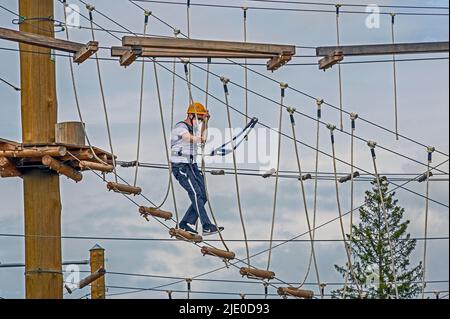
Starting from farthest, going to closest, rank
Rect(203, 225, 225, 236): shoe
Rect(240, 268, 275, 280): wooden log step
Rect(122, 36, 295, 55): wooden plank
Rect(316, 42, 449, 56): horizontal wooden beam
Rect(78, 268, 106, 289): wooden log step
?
Rect(78, 268, 106, 289): wooden log step, Rect(203, 225, 225, 236): shoe, Rect(240, 268, 275, 280): wooden log step, Rect(122, 36, 295, 55): wooden plank, Rect(316, 42, 449, 56): horizontal wooden beam

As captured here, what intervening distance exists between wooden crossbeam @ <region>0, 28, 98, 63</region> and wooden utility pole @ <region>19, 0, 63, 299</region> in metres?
0.30

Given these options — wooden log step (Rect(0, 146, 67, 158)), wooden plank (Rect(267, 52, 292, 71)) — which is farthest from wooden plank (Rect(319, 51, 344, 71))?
wooden log step (Rect(0, 146, 67, 158))

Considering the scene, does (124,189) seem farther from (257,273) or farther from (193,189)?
(257,273)

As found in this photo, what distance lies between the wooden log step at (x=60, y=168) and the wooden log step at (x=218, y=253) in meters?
1.46

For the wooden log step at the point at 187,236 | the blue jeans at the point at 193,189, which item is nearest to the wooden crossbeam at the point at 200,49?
the blue jeans at the point at 193,189

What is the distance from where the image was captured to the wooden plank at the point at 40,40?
40.8 feet

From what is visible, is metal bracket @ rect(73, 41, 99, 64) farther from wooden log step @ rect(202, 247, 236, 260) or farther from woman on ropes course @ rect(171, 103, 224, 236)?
wooden log step @ rect(202, 247, 236, 260)

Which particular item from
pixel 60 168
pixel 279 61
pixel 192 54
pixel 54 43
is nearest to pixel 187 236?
pixel 60 168

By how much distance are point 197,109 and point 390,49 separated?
2.06 m

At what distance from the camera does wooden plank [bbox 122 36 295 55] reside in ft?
38.4

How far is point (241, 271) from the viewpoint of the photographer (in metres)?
12.2
